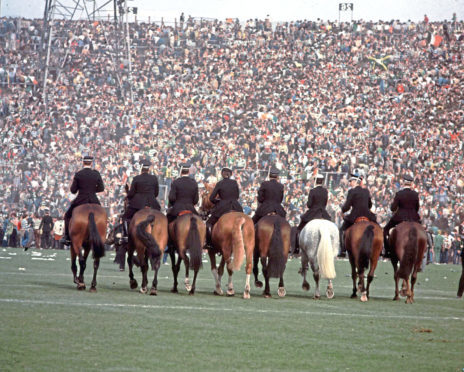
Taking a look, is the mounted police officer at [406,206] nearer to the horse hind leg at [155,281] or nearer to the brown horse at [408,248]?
the brown horse at [408,248]

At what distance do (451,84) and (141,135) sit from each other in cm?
1650

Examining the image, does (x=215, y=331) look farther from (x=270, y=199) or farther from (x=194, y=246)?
(x=270, y=199)

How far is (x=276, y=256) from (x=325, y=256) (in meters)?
0.90

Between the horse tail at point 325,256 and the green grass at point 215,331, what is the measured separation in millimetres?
546

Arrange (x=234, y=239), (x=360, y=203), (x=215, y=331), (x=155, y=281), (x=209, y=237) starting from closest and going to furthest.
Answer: (x=215, y=331) < (x=155, y=281) < (x=234, y=239) < (x=209, y=237) < (x=360, y=203)

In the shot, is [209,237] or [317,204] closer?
[209,237]

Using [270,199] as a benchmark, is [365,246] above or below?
below

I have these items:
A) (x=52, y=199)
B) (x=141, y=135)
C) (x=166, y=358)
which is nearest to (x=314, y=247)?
(x=166, y=358)

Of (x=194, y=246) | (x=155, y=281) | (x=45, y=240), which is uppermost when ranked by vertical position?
(x=45, y=240)

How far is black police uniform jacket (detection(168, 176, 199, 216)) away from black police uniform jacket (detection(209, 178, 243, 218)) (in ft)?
1.16

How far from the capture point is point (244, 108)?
55.1m

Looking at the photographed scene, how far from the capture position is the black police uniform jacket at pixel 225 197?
18922 mm

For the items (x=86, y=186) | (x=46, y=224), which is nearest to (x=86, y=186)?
(x=86, y=186)

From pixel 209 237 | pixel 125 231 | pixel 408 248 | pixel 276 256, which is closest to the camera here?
pixel 276 256
